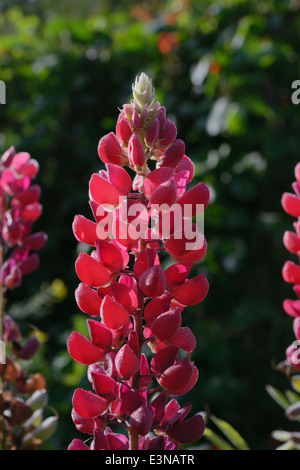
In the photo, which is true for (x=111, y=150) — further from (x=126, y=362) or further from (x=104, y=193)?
(x=126, y=362)

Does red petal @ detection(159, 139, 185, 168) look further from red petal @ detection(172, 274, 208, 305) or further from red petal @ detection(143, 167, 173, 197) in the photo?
red petal @ detection(172, 274, 208, 305)

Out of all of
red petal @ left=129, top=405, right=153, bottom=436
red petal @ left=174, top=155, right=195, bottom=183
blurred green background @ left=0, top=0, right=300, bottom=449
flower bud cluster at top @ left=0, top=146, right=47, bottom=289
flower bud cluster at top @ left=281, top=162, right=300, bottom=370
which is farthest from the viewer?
blurred green background @ left=0, top=0, right=300, bottom=449

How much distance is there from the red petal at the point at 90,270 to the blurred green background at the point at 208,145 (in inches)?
42.6

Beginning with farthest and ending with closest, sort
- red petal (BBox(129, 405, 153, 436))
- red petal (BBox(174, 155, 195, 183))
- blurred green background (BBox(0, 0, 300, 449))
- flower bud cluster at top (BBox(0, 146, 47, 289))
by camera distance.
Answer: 1. blurred green background (BBox(0, 0, 300, 449))
2. flower bud cluster at top (BBox(0, 146, 47, 289))
3. red petal (BBox(174, 155, 195, 183))
4. red petal (BBox(129, 405, 153, 436))

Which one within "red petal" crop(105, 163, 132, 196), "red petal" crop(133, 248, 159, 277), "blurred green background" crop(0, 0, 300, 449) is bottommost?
"blurred green background" crop(0, 0, 300, 449)

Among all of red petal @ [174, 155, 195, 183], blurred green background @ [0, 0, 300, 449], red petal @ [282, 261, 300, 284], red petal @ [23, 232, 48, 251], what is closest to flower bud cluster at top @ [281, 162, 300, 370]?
red petal @ [282, 261, 300, 284]

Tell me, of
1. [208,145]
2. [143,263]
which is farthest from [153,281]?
[208,145]

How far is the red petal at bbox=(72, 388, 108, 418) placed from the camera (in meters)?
0.57

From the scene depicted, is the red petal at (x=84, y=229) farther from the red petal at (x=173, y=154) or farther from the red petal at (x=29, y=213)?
the red petal at (x=29, y=213)

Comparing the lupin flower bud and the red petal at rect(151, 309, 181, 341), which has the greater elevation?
the lupin flower bud

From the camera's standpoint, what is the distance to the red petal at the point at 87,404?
1.87 ft

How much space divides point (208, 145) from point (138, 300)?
1.66 meters

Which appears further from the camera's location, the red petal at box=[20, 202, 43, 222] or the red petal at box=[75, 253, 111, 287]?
the red petal at box=[20, 202, 43, 222]

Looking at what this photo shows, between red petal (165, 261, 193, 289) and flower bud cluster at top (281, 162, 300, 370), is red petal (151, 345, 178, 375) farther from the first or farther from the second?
flower bud cluster at top (281, 162, 300, 370)
